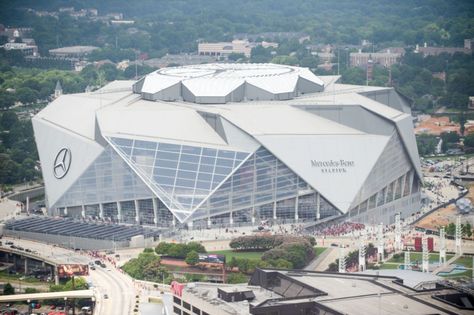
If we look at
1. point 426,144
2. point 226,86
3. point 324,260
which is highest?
point 226,86

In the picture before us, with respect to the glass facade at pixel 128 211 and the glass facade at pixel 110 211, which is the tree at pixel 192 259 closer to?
the glass facade at pixel 128 211

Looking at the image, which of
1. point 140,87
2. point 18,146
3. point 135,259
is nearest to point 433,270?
point 135,259

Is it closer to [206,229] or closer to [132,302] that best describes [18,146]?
[206,229]

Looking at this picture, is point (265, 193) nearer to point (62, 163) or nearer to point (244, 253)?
point (244, 253)

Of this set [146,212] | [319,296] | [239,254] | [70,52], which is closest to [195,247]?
[239,254]

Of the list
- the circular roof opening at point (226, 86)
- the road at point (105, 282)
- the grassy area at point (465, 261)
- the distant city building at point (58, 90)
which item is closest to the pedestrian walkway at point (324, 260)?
the grassy area at point (465, 261)

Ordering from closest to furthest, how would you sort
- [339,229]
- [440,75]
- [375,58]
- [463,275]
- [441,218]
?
1. [463,275]
2. [339,229]
3. [441,218]
4. [440,75]
5. [375,58]
